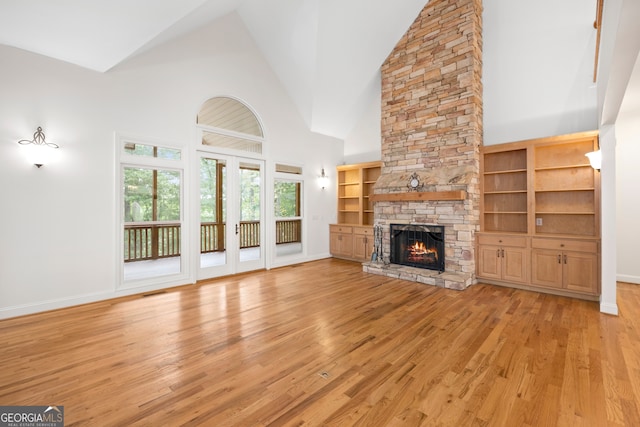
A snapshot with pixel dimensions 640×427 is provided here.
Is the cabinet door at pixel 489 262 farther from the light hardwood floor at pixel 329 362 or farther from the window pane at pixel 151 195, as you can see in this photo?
the window pane at pixel 151 195

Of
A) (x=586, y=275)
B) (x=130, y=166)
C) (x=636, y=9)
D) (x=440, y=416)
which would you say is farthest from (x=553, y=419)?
(x=130, y=166)

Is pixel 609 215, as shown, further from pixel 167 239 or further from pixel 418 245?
pixel 167 239

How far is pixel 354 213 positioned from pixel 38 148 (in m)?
6.17

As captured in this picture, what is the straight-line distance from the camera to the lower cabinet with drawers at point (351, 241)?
6730 millimetres

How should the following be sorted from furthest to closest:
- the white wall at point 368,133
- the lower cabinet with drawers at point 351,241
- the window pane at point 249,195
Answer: the white wall at point 368,133, the lower cabinet with drawers at point 351,241, the window pane at point 249,195

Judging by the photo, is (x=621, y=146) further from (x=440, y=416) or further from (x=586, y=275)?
(x=440, y=416)

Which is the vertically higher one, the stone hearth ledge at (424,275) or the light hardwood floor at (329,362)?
the stone hearth ledge at (424,275)

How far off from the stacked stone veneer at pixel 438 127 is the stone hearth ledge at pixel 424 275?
0.02 m

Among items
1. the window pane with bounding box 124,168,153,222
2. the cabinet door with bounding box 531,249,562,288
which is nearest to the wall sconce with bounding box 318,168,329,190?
the window pane with bounding box 124,168,153,222

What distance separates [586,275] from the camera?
404 cm

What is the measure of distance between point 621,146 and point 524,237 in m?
2.55

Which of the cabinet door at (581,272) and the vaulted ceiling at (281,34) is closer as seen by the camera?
the vaulted ceiling at (281,34)

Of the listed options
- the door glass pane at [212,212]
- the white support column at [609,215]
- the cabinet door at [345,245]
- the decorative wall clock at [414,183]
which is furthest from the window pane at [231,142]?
the white support column at [609,215]

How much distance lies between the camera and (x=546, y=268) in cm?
435
